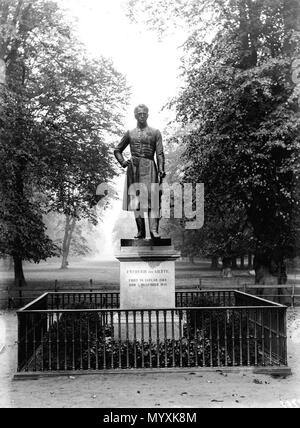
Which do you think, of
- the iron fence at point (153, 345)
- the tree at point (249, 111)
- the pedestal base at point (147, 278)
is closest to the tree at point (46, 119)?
the tree at point (249, 111)

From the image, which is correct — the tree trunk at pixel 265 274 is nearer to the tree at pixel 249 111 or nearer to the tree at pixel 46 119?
the tree at pixel 249 111

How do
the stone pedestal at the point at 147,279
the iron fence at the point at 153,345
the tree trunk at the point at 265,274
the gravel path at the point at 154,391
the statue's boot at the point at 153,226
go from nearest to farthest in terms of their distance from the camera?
the gravel path at the point at 154,391
the iron fence at the point at 153,345
the stone pedestal at the point at 147,279
the statue's boot at the point at 153,226
the tree trunk at the point at 265,274

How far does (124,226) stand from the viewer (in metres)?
101

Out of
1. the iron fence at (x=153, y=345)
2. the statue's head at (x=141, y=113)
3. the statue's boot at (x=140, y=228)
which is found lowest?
→ the iron fence at (x=153, y=345)

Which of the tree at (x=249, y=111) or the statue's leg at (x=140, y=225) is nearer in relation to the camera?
the statue's leg at (x=140, y=225)

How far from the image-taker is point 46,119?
2486 centimetres

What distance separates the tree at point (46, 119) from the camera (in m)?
21.7

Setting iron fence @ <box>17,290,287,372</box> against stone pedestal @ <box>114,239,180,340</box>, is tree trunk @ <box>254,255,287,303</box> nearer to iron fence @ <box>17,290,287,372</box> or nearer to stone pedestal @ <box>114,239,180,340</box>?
iron fence @ <box>17,290,287,372</box>

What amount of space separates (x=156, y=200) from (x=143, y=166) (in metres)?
0.76

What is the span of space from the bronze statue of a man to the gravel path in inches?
129

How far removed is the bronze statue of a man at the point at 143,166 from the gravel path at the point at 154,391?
3276mm

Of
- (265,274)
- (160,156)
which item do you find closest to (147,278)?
(160,156)

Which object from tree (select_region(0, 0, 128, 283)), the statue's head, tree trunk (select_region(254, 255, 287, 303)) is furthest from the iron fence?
tree trunk (select_region(254, 255, 287, 303))

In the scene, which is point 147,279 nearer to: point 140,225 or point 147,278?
point 147,278
